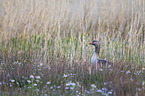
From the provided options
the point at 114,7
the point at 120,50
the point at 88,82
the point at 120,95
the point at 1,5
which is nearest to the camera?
the point at 120,95

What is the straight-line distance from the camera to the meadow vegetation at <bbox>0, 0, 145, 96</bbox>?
14.1ft

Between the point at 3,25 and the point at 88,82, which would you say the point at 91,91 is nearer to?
the point at 88,82

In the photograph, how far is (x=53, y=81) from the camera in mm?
4582

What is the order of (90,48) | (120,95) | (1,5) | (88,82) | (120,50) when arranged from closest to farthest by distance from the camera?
(120,95)
(88,82)
(120,50)
(90,48)
(1,5)

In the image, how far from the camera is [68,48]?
7.30m

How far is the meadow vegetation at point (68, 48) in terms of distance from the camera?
4296 millimetres

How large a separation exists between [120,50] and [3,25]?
375cm

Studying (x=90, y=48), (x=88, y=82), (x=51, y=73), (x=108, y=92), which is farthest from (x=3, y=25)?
(x=108, y=92)

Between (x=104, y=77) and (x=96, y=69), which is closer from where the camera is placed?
(x=104, y=77)

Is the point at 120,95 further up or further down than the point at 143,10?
further down

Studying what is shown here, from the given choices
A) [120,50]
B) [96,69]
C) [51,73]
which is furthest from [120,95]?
[120,50]

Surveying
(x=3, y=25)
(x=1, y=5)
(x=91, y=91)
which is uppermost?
(x=1, y=5)

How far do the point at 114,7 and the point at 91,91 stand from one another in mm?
5379

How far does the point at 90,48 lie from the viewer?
7336 millimetres
